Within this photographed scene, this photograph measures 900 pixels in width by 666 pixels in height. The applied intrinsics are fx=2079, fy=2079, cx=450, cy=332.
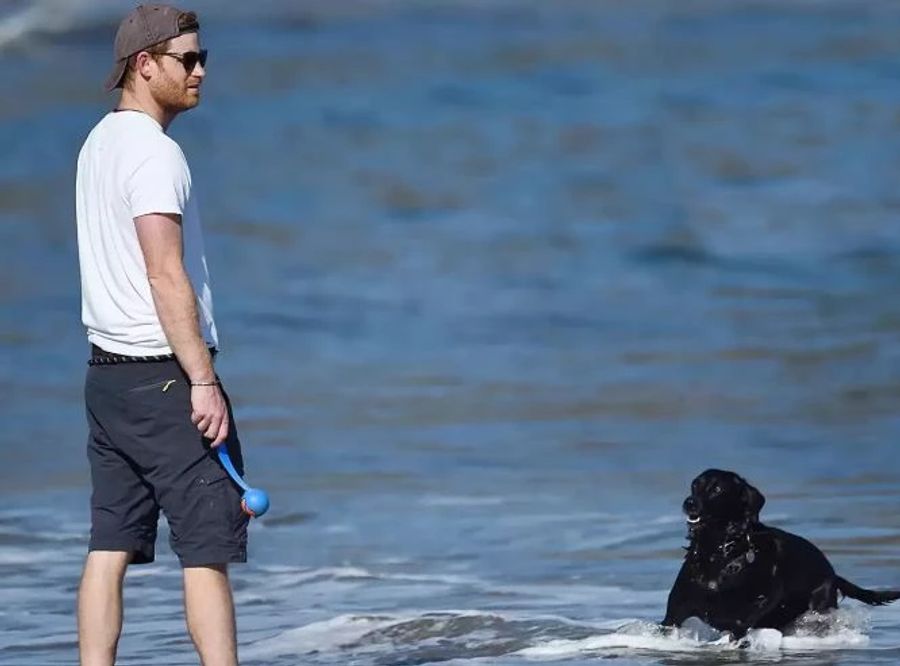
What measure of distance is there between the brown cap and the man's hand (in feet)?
2.44

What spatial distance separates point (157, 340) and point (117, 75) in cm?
61

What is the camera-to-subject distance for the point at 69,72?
20641mm

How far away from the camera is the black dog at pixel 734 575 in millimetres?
6000

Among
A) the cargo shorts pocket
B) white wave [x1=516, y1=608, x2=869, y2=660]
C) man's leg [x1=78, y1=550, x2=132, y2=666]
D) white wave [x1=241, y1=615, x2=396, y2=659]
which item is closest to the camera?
the cargo shorts pocket

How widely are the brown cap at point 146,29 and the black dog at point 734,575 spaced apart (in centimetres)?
223

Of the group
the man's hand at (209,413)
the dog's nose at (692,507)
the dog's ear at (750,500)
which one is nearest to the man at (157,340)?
the man's hand at (209,413)

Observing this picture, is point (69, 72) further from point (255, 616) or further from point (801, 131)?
point (255, 616)

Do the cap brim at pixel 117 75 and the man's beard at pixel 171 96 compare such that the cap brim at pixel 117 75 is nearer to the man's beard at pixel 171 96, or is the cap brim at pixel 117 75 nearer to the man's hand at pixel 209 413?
the man's beard at pixel 171 96

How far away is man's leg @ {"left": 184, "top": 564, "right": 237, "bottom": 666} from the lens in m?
4.59

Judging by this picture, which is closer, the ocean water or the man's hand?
the man's hand

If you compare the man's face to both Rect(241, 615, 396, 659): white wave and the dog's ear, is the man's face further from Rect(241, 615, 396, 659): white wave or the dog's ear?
the dog's ear

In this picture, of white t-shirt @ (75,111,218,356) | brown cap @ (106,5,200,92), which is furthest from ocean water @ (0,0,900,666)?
brown cap @ (106,5,200,92)

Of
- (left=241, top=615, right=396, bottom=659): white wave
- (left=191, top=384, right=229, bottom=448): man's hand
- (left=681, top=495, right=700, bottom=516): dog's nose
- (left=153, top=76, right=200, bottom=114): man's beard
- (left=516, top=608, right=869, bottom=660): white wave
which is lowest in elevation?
(left=516, top=608, right=869, bottom=660): white wave

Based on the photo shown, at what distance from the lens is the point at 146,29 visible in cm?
462
